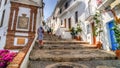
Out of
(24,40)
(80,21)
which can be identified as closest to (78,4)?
(80,21)

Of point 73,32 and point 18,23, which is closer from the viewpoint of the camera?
point 73,32

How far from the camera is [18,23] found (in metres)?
15.7

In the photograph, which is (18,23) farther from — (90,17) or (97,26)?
(97,26)

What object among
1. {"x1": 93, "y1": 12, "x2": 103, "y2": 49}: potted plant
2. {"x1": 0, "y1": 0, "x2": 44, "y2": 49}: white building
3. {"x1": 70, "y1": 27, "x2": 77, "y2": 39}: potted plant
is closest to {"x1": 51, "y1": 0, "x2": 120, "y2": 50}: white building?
{"x1": 93, "y1": 12, "x2": 103, "y2": 49}: potted plant

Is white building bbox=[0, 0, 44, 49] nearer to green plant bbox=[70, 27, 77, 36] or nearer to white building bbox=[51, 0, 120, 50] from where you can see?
white building bbox=[51, 0, 120, 50]

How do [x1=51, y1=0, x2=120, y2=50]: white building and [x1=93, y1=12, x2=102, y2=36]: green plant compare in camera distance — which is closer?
[x1=51, y1=0, x2=120, y2=50]: white building

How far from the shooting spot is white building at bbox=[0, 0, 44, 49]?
14.9m

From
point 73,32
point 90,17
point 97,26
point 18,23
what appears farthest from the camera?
point 18,23

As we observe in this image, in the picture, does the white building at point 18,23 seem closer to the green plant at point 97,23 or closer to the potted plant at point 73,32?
the potted plant at point 73,32

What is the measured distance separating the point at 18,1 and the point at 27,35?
4614 millimetres

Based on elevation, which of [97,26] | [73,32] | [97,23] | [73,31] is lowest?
[73,32]

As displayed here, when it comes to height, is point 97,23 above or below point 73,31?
above

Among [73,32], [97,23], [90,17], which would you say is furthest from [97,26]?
[73,32]

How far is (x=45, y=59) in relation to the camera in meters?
6.33
